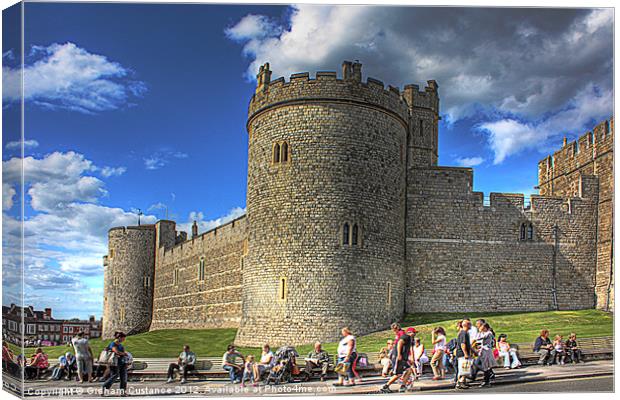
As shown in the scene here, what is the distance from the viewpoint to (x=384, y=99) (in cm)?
2236

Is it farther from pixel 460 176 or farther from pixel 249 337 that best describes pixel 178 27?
pixel 460 176

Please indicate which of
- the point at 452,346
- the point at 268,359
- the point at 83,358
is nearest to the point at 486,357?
the point at 452,346

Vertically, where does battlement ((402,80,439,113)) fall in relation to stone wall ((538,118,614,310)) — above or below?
above

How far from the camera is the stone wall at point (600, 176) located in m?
23.5

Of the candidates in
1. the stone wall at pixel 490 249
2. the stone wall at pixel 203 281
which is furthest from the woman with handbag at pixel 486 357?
the stone wall at pixel 203 281

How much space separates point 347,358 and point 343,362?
0.14 m

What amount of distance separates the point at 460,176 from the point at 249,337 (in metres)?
8.80

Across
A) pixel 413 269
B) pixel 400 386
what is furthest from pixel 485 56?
pixel 400 386

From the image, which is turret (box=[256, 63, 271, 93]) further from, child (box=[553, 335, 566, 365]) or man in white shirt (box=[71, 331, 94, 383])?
child (box=[553, 335, 566, 365])

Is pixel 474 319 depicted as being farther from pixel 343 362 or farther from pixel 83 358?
pixel 83 358

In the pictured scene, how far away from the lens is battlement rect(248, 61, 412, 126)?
70.9 ft

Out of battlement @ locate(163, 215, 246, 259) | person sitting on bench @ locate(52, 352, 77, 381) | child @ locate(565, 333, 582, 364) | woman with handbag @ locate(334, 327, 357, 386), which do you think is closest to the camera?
woman with handbag @ locate(334, 327, 357, 386)

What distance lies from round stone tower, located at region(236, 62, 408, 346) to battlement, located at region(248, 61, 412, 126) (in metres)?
0.03

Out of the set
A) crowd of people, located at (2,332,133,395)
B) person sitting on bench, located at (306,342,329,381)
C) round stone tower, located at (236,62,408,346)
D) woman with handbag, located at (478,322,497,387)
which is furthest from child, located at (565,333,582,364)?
crowd of people, located at (2,332,133,395)
